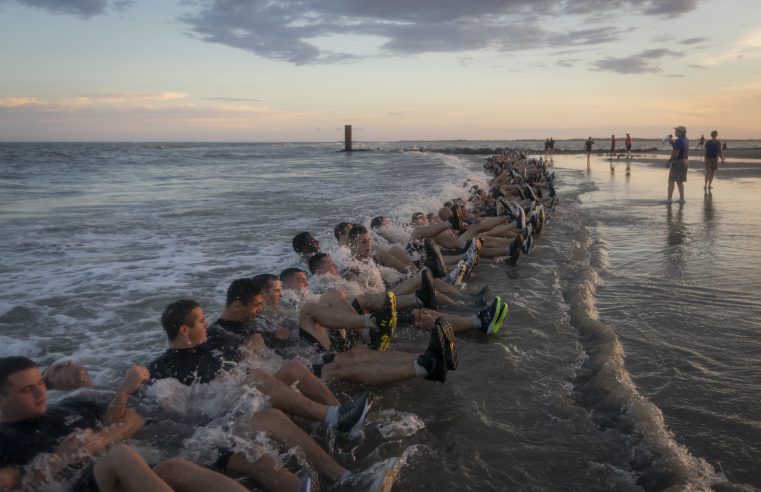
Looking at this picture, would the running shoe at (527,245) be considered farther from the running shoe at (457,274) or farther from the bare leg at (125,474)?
the bare leg at (125,474)

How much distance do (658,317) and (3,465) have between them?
257 inches

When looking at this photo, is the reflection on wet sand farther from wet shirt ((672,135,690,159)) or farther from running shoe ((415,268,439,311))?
running shoe ((415,268,439,311))

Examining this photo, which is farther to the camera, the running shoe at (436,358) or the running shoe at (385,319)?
the running shoe at (385,319)

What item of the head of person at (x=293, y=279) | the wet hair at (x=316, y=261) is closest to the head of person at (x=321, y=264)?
the wet hair at (x=316, y=261)

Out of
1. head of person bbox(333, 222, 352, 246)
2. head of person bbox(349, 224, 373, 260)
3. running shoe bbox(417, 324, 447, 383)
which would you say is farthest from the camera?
head of person bbox(333, 222, 352, 246)

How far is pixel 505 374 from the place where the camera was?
5.22m

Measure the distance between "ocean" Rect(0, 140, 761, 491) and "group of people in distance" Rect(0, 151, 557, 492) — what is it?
294 millimetres

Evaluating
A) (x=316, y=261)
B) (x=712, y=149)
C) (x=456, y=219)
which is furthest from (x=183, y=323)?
(x=712, y=149)

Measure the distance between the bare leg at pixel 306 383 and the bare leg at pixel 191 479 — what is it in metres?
1.20

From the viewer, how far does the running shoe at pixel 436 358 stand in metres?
4.45

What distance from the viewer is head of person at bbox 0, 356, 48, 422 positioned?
340cm

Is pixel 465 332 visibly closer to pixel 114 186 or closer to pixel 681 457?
pixel 681 457

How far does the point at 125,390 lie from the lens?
3799mm

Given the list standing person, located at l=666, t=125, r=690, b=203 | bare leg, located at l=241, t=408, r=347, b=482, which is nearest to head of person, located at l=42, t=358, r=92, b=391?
bare leg, located at l=241, t=408, r=347, b=482
